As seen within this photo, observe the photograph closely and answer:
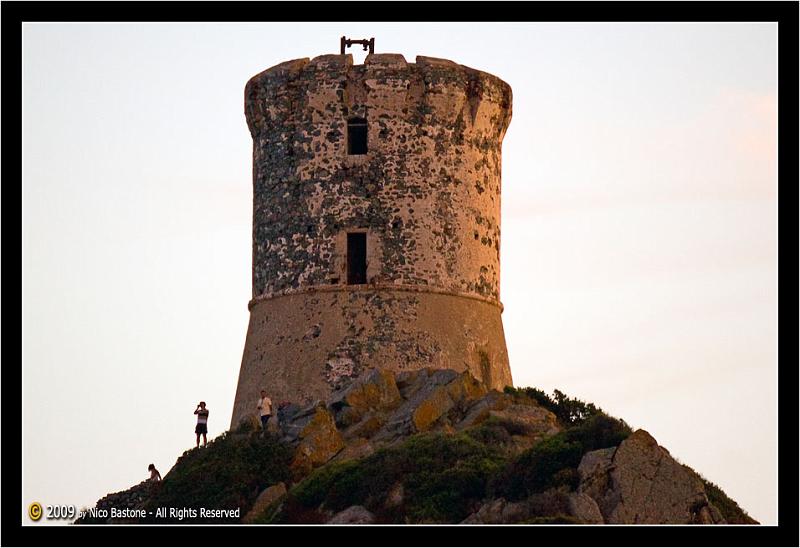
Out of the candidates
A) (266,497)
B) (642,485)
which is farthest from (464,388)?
(642,485)

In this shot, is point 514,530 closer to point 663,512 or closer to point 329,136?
point 663,512

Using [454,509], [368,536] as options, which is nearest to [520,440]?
[454,509]

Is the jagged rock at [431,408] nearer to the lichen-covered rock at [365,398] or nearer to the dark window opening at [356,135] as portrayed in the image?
the lichen-covered rock at [365,398]

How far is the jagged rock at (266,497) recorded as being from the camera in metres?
45.8

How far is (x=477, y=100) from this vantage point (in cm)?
5084

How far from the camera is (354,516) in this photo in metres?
43.5

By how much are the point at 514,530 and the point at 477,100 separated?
12038 mm

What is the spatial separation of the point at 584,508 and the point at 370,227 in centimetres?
864

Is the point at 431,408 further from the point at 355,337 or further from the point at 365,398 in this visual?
the point at 355,337

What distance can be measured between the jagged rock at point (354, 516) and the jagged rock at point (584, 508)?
2860 mm

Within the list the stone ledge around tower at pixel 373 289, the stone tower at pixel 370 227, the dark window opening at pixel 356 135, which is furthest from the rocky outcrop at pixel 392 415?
the dark window opening at pixel 356 135

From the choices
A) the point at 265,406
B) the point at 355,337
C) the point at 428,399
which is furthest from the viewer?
the point at 355,337

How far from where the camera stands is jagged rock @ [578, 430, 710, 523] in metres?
42.5
